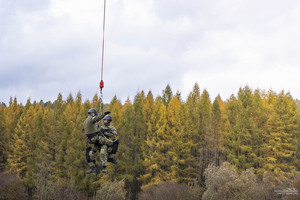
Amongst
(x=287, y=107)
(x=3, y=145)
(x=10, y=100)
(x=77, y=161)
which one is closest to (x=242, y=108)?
(x=287, y=107)

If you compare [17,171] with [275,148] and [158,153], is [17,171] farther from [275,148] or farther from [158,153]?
[275,148]

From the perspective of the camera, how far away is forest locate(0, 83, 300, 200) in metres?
36.8

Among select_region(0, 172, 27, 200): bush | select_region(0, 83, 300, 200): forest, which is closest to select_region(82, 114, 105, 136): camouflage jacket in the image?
select_region(0, 83, 300, 200): forest

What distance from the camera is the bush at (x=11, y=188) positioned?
132 ft

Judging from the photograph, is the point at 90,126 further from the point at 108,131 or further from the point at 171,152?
the point at 171,152

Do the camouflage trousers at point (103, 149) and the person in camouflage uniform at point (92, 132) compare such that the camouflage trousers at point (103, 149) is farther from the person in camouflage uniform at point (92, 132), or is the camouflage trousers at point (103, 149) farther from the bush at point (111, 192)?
the bush at point (111, 192)

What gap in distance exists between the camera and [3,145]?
2215 inches

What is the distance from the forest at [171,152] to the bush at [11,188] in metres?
0.12

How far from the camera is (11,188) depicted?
40.8m

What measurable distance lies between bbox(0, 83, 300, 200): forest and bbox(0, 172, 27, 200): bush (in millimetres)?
123

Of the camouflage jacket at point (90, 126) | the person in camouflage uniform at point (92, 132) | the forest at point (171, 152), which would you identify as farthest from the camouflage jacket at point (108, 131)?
the forest at point (171, 152)

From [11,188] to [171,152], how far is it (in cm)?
2225

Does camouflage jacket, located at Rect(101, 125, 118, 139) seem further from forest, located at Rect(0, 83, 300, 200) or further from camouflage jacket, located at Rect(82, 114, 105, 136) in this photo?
forest, located at Rect(0, 83, 300, 200)

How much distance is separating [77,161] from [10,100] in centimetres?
3481
